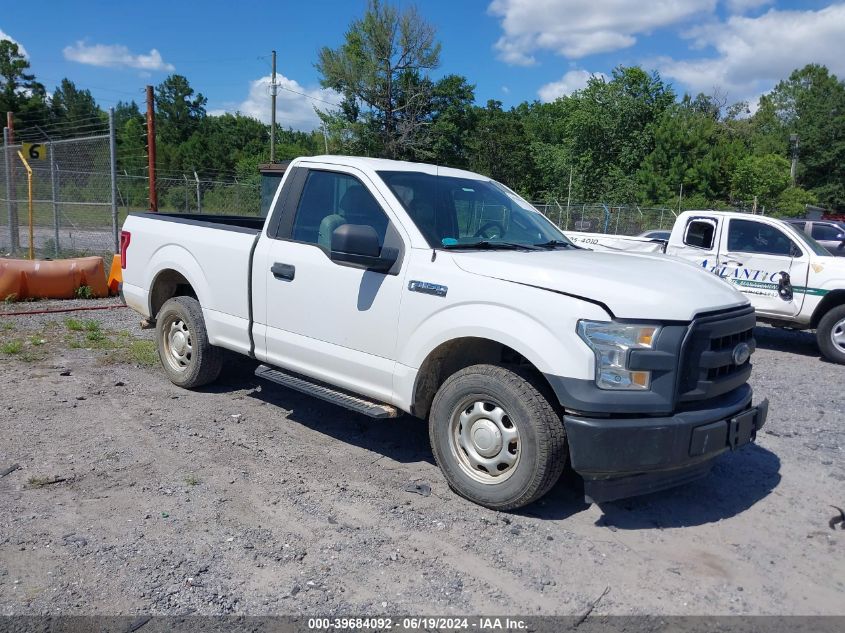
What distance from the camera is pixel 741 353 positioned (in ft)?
13.8

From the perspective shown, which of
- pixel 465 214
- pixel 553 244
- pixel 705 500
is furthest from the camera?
pixel 553 244

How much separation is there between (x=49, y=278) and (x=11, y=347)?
3699mm

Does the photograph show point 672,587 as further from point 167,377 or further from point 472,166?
point 472,166

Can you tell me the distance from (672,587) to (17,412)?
5129 millimetres

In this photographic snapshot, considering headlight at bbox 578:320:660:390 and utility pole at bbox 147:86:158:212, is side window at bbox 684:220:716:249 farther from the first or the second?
utility pole at bbox 147:86:158:212

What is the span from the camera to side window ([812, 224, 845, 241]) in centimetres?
1878

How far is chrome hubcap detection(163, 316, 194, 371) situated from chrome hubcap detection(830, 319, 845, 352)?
8.17 m

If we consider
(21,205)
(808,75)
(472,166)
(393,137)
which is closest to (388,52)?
(393,137)

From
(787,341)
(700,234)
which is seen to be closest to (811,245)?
(700,234)

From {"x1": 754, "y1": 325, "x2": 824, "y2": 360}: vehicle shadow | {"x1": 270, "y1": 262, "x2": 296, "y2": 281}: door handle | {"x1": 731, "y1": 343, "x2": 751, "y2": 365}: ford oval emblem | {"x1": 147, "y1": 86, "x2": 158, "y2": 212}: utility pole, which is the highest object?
{"x1": 147, "y1": 86, "x2": 158, "y2": 212}: utility pole

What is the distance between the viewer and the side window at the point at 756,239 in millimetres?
9930

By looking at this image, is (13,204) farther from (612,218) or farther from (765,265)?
(612,218)

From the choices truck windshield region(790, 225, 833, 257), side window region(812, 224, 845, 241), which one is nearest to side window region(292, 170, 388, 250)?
truck windshield region(790, 225, 833, 257)

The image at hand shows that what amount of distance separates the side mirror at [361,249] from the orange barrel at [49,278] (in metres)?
8.16
